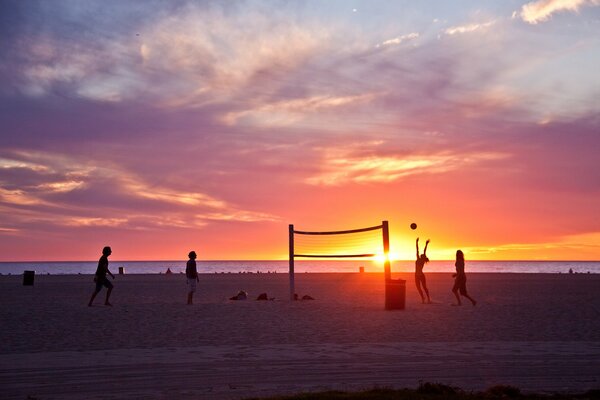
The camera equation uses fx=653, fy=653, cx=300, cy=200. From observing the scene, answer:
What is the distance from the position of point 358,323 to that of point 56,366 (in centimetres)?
822

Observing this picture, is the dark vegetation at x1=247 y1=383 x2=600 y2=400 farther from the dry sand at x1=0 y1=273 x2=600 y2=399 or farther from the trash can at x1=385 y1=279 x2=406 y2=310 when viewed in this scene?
the trash can at x1=385 y1=279 x2=406 y2=310

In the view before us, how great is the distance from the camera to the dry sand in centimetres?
823

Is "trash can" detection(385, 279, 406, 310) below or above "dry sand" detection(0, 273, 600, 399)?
A: above

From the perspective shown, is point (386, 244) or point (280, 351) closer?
point (280, 351)

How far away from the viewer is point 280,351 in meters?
11.1

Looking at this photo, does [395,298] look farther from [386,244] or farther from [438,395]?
[438,395]

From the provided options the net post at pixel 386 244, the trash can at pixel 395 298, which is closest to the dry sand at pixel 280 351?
the trash can at pixel 395 298

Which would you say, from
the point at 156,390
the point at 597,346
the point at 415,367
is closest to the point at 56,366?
the point at 156,390

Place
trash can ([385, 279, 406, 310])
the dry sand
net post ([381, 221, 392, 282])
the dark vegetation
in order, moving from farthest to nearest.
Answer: net post ([381, 221, 392, 282]) → trash can ([385, 279, 406, 310]) → the dry sand → the dark vegetation

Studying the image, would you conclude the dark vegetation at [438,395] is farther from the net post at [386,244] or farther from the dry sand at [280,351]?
the net post at [386,244]

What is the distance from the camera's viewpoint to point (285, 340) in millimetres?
12734

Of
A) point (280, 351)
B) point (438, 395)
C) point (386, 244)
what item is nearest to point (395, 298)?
point (386, 244)

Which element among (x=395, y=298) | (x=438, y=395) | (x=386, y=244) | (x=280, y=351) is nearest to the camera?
(x=438, y=395)

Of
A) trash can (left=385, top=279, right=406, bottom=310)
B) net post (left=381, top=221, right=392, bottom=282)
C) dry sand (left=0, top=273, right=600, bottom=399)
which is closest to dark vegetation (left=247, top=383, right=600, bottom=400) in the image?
dry sand (left=0, top=273, right=600, bottom=399)
